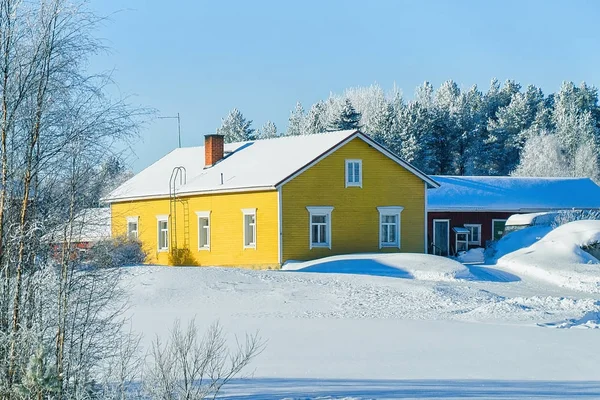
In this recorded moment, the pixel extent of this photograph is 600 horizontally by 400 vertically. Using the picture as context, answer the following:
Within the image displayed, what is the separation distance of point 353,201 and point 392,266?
435 cm

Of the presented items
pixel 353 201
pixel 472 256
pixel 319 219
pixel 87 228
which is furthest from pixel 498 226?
pixel 87 228

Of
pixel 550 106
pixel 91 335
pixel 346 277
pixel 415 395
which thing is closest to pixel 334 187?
pixel 346 277

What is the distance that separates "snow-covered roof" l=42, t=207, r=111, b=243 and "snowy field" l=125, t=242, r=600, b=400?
11.6 ft

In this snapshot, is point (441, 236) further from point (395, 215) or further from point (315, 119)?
point (315, 119)

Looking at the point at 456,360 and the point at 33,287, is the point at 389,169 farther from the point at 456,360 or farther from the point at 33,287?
the point at 33,287

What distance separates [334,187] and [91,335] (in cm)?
Result: 2844

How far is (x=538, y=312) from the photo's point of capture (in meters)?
26.4

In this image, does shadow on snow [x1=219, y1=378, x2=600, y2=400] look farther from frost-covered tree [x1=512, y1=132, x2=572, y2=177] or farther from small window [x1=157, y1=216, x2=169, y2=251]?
frost-covered tree [x1=512, y1=132, x2=572, y2=177]

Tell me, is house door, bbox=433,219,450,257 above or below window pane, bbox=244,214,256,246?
below

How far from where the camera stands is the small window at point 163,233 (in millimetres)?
44125

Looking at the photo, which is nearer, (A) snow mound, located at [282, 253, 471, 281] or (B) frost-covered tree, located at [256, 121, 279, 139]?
(A) snow mound, located at [282, 253, 471, 281]

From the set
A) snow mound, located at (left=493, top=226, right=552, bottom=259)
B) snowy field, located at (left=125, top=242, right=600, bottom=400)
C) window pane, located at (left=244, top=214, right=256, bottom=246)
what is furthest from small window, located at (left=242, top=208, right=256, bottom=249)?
snow mound, located at (left=493, top=226, right=552, bottom=259)

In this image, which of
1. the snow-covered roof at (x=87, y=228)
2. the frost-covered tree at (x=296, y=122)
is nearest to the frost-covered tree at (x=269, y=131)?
the frost-covered tree at (x=296, y=122)

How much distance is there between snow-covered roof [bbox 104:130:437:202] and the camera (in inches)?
1566
